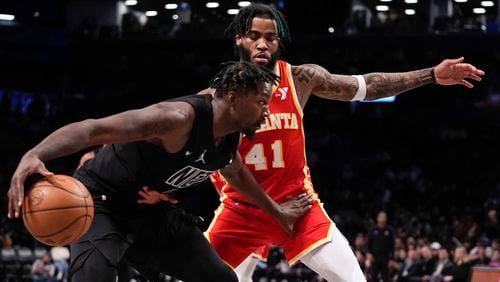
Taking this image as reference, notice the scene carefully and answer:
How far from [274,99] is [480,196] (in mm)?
14778

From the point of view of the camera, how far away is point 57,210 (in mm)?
3811

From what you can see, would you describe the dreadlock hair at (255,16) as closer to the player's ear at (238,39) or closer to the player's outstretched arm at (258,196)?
the player's ear at (238,39)

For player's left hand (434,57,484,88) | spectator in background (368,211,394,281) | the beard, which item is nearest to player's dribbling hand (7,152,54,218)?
the beard

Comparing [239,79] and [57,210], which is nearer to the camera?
[57,210]

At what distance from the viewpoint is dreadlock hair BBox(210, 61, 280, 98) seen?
14.1ft

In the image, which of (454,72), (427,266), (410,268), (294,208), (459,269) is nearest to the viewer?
(294,208)

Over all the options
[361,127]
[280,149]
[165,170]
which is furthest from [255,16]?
[361,127]

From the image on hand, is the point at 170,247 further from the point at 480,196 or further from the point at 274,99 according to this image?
the point at 480,196

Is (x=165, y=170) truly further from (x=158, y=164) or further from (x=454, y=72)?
(x=454, y=72)

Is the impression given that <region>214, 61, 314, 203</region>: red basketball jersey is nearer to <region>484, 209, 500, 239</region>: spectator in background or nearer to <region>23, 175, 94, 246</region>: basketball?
<region>23, 175, 94, 246</region>: basketball

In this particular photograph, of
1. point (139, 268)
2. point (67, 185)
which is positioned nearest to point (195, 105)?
point (67, 185)

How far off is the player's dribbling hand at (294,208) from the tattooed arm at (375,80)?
576 mm

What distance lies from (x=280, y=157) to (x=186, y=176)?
96 centimetres

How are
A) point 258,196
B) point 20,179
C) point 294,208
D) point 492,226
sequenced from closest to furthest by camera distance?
point 20,179, point 258,196, point 294,208, point 492,226
